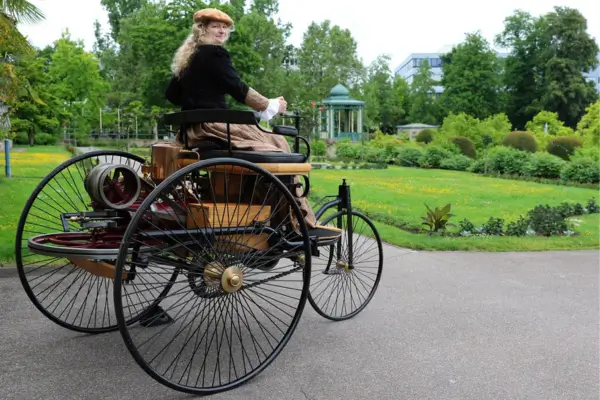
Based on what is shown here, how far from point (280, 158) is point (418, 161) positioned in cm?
2241

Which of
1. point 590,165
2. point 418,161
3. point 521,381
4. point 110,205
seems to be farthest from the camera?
point 418,161

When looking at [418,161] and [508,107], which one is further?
[508,107]

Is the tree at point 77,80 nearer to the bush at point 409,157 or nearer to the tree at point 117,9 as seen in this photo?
the tree at point 117,9

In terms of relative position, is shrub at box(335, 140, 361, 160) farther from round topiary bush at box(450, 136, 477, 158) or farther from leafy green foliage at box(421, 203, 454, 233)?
leafy green foliage at box(421, 203, 454, 233)

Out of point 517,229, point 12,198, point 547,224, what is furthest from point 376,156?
point 12,198

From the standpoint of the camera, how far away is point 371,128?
54.4 meters

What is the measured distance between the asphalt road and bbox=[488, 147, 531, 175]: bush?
16.4 meters

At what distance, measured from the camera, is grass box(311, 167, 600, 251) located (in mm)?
7773

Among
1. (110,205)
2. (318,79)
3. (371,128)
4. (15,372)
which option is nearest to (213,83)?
(110,205)

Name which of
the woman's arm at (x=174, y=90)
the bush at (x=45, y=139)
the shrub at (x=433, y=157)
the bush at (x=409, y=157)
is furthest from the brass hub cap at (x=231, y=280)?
the bush at (x=45, y=139)

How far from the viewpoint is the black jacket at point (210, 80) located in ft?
11.4

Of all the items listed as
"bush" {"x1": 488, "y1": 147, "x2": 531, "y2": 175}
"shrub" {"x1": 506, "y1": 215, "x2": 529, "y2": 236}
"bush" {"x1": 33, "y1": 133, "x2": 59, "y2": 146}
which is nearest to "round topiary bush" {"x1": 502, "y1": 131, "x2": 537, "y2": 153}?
"bush" {"x1": 488, "y1": 147, "x2": 531, "y2": 175}

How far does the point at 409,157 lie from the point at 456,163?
2.51 metres

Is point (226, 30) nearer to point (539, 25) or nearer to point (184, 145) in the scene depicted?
point (184, 145)
